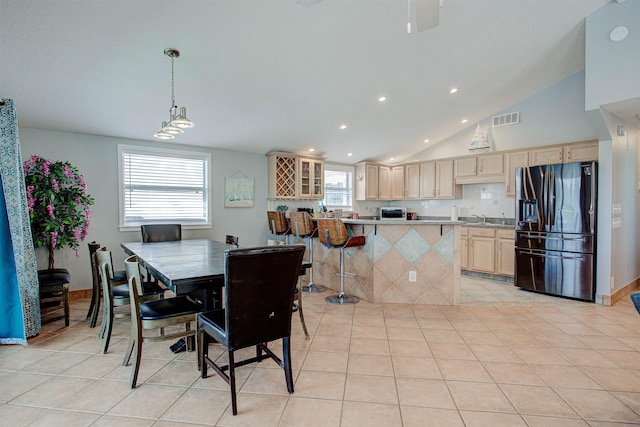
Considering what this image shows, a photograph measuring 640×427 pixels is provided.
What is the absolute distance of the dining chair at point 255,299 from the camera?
1.77 m

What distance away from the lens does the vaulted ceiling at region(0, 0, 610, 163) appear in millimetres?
2561

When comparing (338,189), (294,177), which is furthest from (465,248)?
(294,177)

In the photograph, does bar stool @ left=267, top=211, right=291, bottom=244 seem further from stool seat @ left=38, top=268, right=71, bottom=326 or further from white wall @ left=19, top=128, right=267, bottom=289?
stool seat @ left=38, top=268, right=71, bottom=326

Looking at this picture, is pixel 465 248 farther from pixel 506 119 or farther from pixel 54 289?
pixel 54 289

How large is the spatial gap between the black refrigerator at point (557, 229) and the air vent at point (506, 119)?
1380mm

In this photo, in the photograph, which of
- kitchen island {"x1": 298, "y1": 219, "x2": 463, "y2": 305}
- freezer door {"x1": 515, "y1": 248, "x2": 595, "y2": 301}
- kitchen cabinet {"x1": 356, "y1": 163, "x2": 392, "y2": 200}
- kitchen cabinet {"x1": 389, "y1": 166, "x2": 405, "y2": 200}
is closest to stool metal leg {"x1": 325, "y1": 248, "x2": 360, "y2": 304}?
kitchen island {"x1": 298, "y1": 219, "x2": 463, "y2": 305}

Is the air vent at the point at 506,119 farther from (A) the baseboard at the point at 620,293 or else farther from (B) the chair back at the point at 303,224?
(B) the chair back at the point at 303,224

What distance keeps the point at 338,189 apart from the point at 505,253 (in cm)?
336

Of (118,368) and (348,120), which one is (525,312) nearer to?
(348,120)

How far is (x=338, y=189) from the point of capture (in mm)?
6906

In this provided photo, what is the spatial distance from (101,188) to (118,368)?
9.42 feet

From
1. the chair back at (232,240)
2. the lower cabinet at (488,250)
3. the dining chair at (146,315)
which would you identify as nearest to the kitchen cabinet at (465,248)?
the lower cabinet at (488,250)

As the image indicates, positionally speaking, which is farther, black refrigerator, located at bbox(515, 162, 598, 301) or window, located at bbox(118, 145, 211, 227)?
window, located at bbox(118, 145, 211, 227)

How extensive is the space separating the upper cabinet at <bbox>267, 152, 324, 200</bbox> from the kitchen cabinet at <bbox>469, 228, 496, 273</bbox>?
287cm
